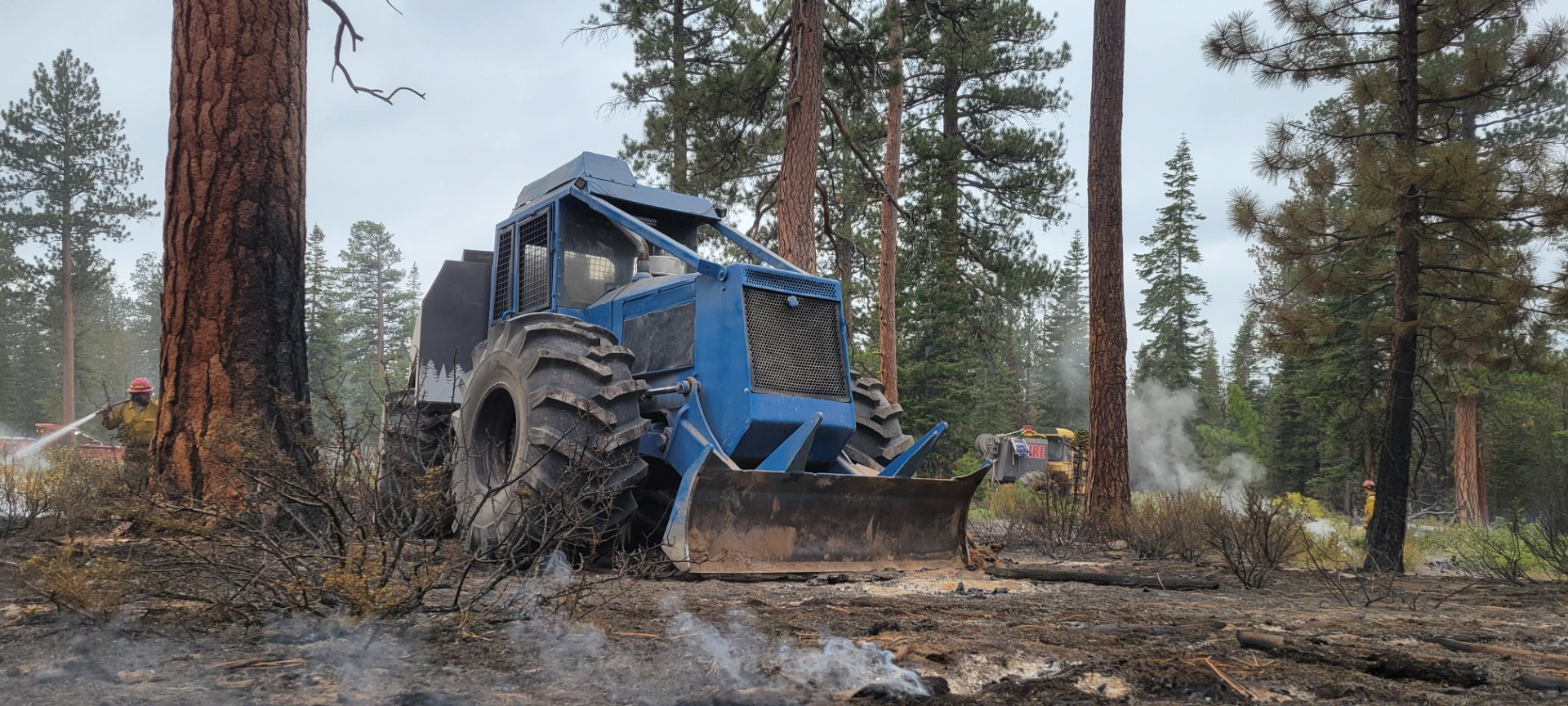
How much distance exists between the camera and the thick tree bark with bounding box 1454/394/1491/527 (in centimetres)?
2598

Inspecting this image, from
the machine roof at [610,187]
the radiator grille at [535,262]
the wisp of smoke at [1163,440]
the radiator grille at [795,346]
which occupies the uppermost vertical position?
the machine roof at [610,187]

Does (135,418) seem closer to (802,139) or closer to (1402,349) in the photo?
(802,139)

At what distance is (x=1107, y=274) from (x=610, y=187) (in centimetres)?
624

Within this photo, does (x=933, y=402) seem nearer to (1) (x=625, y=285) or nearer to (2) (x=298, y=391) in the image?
(1) (x=625, y=285)

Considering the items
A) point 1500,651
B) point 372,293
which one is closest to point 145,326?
point 372,293

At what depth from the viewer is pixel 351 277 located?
7738 centimetres

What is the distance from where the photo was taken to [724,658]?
137 inches

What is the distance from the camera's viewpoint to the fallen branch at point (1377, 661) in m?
3.46

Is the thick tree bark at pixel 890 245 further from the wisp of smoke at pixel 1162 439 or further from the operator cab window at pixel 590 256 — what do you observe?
the wisp of smoke at pixel 1162 439

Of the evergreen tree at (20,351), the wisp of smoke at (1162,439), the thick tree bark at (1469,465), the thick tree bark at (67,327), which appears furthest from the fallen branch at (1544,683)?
the wisp of smoke at (1162,439)

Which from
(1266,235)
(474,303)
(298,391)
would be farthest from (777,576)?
(1266,235)

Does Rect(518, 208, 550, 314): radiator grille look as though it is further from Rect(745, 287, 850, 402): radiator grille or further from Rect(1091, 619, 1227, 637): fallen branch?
Rect(1091, 619, 1227, 637): fallen branch

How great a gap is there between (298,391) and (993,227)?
2303cm

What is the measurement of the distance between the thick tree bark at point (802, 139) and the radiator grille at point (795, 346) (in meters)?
5.27
